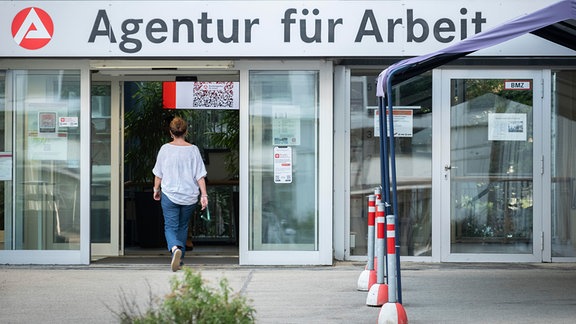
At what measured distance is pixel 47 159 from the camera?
1295 cm

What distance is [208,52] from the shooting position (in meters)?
12.3

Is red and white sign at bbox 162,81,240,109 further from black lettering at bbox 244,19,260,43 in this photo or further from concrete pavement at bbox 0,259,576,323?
concrete pavement at bbox 0,259,576,323

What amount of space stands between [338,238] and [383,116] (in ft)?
11.5

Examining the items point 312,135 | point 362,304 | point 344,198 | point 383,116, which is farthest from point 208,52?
point 362,304

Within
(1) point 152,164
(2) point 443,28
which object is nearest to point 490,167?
(2) point 443,28

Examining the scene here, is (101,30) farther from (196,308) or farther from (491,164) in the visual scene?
(196,308)

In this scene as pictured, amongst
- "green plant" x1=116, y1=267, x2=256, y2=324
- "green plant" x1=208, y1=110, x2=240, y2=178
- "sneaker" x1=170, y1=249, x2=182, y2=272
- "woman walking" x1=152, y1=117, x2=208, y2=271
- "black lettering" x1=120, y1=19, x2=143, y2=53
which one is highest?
"black lettering" x1=120, y1=19, x2=143, y2=53

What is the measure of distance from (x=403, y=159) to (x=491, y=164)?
1.09 metres

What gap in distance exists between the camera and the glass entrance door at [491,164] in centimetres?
1285

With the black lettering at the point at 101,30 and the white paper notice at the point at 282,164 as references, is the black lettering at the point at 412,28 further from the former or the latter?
the black lettering at the point at 101,30

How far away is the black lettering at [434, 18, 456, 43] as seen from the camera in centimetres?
1230

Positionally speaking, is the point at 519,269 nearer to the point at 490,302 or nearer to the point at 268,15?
the point at 490,302

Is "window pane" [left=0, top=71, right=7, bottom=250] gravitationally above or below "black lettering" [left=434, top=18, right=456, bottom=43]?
below

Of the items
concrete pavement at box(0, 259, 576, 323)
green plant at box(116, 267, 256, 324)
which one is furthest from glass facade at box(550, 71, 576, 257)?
green plant at box(116, 267, 256, 324)
